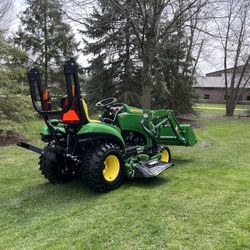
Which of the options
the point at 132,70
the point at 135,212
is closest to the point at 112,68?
the point at 132,70

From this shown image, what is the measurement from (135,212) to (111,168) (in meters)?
1.14

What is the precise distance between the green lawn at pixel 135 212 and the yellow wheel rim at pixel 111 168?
0.80ft

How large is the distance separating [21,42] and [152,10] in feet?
43.0

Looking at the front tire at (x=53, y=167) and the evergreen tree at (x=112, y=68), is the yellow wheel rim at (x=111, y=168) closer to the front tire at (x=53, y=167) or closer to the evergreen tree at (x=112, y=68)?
the front tire at (x=53, y=167)

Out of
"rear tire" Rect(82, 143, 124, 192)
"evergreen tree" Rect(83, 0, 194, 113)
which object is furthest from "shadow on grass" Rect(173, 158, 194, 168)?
"evergreen tree" Rect(83, 0, 194, 113)

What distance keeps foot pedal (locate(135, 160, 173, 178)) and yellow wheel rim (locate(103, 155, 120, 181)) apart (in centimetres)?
36

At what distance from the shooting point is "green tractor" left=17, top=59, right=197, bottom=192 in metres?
4.71

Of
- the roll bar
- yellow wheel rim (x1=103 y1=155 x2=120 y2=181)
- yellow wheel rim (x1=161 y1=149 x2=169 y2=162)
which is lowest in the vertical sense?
yellow wheel rim (x1=161 y1=149 x2=169 y2=162)

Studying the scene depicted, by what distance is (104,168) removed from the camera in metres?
4.96

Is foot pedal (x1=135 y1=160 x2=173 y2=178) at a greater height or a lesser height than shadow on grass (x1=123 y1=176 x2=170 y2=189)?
greater

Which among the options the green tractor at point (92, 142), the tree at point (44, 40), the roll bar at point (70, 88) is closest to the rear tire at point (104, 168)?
the green tractor at point (92, 142)

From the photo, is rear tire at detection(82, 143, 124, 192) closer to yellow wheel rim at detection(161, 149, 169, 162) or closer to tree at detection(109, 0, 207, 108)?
yellow wheel rim at detection(161, 149, 169, 162)

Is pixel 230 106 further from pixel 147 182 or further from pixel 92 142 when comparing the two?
pixel 92 142

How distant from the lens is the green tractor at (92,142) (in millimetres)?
4715
